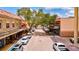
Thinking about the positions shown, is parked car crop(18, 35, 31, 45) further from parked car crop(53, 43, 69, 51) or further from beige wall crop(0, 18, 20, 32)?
parked car crop(53, 43, 69, 51)

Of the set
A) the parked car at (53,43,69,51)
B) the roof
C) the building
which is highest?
the roof

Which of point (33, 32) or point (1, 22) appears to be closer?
point (1, 22)

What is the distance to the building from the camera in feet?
8.59

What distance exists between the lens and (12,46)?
8.80ft

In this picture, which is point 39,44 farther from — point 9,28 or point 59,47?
point 9,28

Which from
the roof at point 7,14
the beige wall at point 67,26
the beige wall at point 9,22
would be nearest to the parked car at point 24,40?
the beige wall at point 9,22

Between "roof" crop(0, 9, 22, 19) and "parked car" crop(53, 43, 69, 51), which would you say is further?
"parked car" crop(53, 43, 69, 51)

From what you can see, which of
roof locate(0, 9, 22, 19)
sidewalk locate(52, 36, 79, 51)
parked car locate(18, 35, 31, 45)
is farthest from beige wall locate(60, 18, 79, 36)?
roof locate(0, 9, 22, 19)

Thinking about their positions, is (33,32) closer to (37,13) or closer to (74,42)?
(37,13)

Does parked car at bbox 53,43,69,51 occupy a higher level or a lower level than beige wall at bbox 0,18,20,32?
lower
